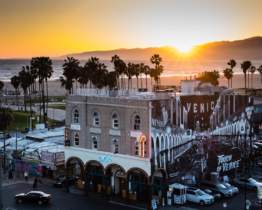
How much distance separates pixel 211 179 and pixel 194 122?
20.5 ft

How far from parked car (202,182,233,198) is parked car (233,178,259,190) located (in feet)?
7.93

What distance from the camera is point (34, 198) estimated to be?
146 ft

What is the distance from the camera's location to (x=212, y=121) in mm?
50656

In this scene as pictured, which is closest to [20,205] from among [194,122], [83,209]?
[83,209]

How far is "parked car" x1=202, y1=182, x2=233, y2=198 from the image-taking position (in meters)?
46.6

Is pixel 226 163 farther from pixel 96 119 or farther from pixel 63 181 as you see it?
pixel 63 181

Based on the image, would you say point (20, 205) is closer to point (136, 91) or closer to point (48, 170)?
point (48, 170)

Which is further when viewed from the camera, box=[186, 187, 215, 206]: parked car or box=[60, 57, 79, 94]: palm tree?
box=[60, 57, 79, 94]: palm tree

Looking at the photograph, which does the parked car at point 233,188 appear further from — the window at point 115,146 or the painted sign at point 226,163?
the window at point 115,146

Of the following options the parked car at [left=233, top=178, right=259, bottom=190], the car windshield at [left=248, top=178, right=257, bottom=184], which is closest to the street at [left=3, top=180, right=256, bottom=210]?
the parked car at [left=233, top=178, right=259, bottom=190]

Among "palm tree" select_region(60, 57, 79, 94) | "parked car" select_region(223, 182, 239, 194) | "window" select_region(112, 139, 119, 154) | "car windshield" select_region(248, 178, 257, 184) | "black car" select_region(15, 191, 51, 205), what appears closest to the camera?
"black car" select_region(15, 191, 51, 205)

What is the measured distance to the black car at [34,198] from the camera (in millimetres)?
44156

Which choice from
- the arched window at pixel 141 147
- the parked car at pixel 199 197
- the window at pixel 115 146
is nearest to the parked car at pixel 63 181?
the window at pixel 115 146

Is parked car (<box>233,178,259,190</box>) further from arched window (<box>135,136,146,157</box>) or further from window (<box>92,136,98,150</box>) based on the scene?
window (<box>92,136,98,150</box>)
